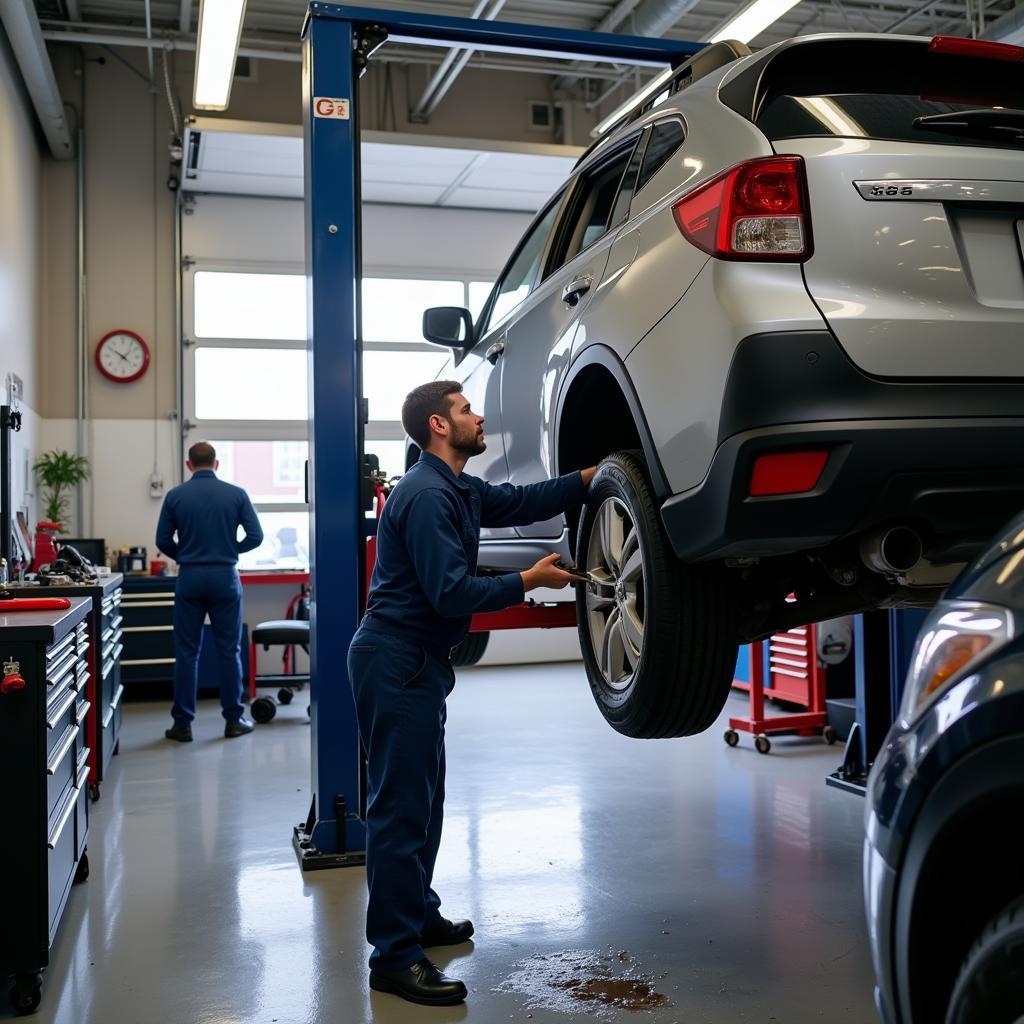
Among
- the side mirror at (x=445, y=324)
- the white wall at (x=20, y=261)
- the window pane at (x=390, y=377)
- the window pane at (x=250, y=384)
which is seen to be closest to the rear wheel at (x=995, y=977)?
the side mirror at (x=445, y=324)

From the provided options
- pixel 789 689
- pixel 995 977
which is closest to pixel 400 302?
A: pixel 789 689

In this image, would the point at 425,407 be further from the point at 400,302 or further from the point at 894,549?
the point at 400,302

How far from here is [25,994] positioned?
9.31ft

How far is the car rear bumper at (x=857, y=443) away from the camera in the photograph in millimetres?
1943

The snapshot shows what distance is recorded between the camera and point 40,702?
9.50 ft

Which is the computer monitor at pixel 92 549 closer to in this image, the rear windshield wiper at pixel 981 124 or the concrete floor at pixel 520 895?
the concrete floor at pixel 520 895

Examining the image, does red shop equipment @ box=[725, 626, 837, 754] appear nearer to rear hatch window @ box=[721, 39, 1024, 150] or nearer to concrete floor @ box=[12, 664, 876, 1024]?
concrete floor @ box=[12, 664, 876, 1024]

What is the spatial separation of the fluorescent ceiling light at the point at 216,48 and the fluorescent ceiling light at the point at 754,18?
2.48 meters

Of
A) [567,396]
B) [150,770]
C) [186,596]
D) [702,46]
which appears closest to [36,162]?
[186,596]

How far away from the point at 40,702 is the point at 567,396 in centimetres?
157

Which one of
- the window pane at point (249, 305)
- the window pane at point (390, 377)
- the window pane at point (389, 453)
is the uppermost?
the window pane at point (249, 305)

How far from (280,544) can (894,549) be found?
7.96 m

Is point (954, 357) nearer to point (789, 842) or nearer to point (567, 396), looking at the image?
point (567, 396)

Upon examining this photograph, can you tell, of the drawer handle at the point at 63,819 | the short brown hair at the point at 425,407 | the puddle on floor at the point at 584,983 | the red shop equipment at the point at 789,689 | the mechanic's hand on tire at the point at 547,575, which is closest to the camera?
the mechanic's hand on tire at the point at 547,575
